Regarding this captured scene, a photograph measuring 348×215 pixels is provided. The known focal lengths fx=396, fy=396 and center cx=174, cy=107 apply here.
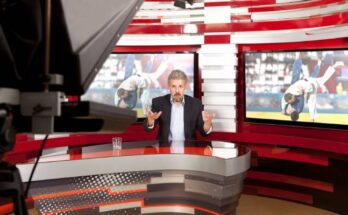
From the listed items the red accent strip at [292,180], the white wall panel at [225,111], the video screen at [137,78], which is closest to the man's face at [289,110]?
the white wall panel at [225,111]

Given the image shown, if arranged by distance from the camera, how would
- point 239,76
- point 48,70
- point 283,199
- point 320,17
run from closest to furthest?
point 48,70, point 320,17, point 283,199, point 239,76

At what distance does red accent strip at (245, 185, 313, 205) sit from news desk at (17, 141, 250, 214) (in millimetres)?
1913

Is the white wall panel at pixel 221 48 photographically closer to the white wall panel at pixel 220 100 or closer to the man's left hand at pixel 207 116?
the white wall panel at pixel 220 100

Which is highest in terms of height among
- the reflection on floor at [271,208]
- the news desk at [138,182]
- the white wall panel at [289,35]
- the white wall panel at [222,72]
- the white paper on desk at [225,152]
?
the white wall panel at [289,35]

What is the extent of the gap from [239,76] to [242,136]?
801mm

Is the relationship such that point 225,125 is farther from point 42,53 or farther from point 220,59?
point 42,53

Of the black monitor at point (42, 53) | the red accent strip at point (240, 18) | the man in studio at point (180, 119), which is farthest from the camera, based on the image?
the red accent strip at point (240, 18)

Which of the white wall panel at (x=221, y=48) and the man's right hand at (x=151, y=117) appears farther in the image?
the white wall panel at (x=221, y=48)

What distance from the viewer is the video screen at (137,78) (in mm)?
5129

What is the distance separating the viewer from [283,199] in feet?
15.4

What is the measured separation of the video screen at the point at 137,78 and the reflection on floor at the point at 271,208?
1591 mm

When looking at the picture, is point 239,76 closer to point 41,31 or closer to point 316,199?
point 316,199

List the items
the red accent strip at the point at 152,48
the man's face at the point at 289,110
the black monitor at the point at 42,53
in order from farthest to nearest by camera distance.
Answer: the red accent strip at the point at 152,48 < the man's face at the point at 289,110 < the black monitor at the point at 42,53

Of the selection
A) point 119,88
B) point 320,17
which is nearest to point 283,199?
point 320,17
